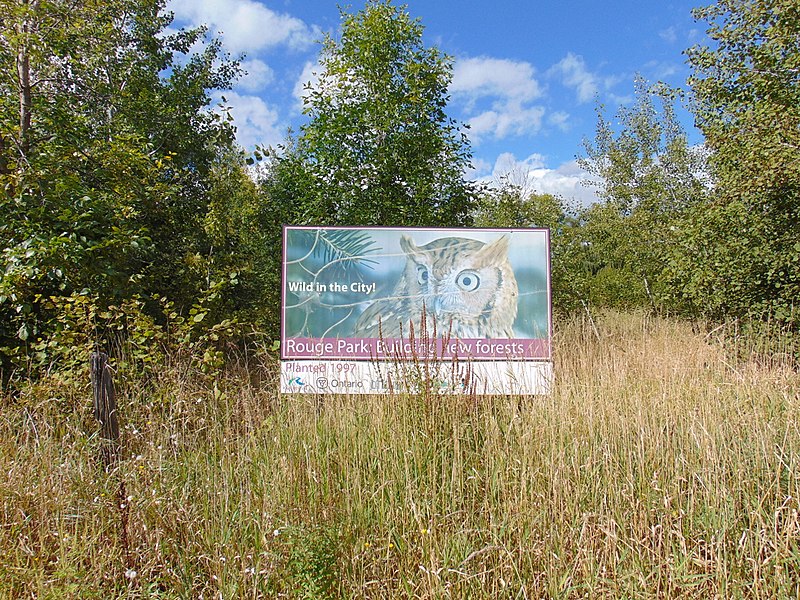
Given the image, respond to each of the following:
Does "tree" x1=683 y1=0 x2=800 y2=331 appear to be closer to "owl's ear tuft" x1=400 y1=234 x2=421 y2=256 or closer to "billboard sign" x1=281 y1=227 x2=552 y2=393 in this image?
"billboard sign" x1=281 y1=227 x2=552 y2=393

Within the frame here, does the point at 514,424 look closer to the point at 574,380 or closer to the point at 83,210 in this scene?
the point at 574,380

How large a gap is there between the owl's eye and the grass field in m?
1.67

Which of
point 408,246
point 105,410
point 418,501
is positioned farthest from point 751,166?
point 105,410

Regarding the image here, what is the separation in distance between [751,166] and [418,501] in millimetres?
6119

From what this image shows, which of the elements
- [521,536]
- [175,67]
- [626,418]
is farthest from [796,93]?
[175,67]

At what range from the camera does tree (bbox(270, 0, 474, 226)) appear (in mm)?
8039

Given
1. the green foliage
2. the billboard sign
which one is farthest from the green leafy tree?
the billboard sign

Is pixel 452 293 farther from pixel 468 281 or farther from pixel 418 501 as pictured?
pixel 418 501

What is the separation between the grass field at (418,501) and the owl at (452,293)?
4.55 feet

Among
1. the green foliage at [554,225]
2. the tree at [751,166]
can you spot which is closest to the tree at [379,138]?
the green foliage at [554,225]

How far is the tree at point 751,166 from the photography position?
6414 mm

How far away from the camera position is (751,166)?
6.36 m

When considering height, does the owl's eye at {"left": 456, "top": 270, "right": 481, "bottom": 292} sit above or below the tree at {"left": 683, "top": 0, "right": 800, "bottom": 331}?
below

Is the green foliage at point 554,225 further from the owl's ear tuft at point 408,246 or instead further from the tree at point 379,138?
the owl's ear tuft at point 408,246
